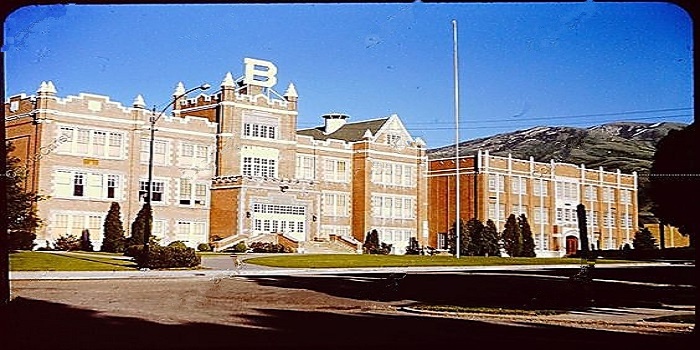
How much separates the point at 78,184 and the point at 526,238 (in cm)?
718

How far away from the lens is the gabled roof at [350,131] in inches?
444

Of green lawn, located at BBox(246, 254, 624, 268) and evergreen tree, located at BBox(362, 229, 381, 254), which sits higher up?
evergreen tree, located at BBox(362, 229, 381, 254)

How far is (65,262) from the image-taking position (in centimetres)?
985

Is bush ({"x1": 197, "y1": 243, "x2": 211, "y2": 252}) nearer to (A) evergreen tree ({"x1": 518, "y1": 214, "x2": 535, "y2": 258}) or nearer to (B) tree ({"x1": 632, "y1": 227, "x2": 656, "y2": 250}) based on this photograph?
(A) evergreen tree ({"x1": 518, "y1": 214, "x2": 535, "y2": 258})

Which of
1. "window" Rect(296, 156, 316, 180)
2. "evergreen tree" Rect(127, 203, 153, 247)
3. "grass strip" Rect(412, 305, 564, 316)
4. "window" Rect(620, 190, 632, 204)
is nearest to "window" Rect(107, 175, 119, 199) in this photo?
"evergreen tree" Rect(127, 203, 153, 247)

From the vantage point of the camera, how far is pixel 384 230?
14.1 m

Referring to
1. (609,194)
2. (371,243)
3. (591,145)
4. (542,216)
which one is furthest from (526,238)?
(371,243)

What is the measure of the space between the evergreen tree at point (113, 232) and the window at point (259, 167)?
7.92ft

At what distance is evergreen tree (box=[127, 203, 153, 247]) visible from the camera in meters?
10.8

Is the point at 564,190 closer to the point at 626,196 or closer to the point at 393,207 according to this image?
the point at 626,196

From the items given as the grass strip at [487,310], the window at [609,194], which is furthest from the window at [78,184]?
the window at [609,194]

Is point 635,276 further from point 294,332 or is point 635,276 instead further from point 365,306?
point 294,332

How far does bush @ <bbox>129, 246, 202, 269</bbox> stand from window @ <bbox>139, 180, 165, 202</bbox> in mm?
856

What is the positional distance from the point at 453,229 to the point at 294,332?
5755mm
